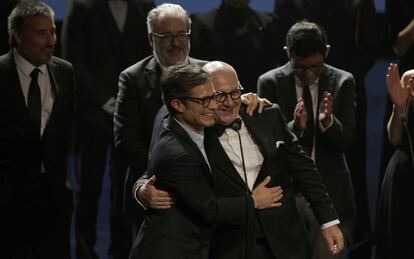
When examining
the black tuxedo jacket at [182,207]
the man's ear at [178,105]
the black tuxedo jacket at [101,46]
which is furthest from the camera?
the black tuxedo jacket at [101,46]

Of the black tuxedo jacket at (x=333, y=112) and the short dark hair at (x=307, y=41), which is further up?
the short dark hair at (x=307, y=41)

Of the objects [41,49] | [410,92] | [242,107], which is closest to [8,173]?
[41,49]

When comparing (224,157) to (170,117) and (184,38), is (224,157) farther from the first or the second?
(184,38)

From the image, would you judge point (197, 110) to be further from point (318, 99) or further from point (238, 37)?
point (238, 37)

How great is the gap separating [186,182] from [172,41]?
1.58m

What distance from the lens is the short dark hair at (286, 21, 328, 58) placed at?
16.8ft

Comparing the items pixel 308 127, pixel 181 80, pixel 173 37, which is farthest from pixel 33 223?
pixel 181 80

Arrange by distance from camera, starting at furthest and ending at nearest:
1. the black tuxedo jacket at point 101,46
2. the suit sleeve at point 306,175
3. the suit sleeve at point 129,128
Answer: the black tuxedo jacket at point 101,46
the suit sleeve at point 129,128
the suit sleeve at point 306,175

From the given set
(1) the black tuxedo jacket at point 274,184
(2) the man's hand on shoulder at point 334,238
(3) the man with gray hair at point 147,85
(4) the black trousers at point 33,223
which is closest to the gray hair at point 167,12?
(3) the man with gray hair at point 147,85

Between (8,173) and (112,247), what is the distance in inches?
40.7

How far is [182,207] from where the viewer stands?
383 centimetres

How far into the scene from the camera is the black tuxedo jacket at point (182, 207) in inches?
148

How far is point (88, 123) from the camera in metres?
6.18

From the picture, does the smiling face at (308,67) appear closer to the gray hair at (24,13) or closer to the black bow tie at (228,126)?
the black bow tie at (228,126)
